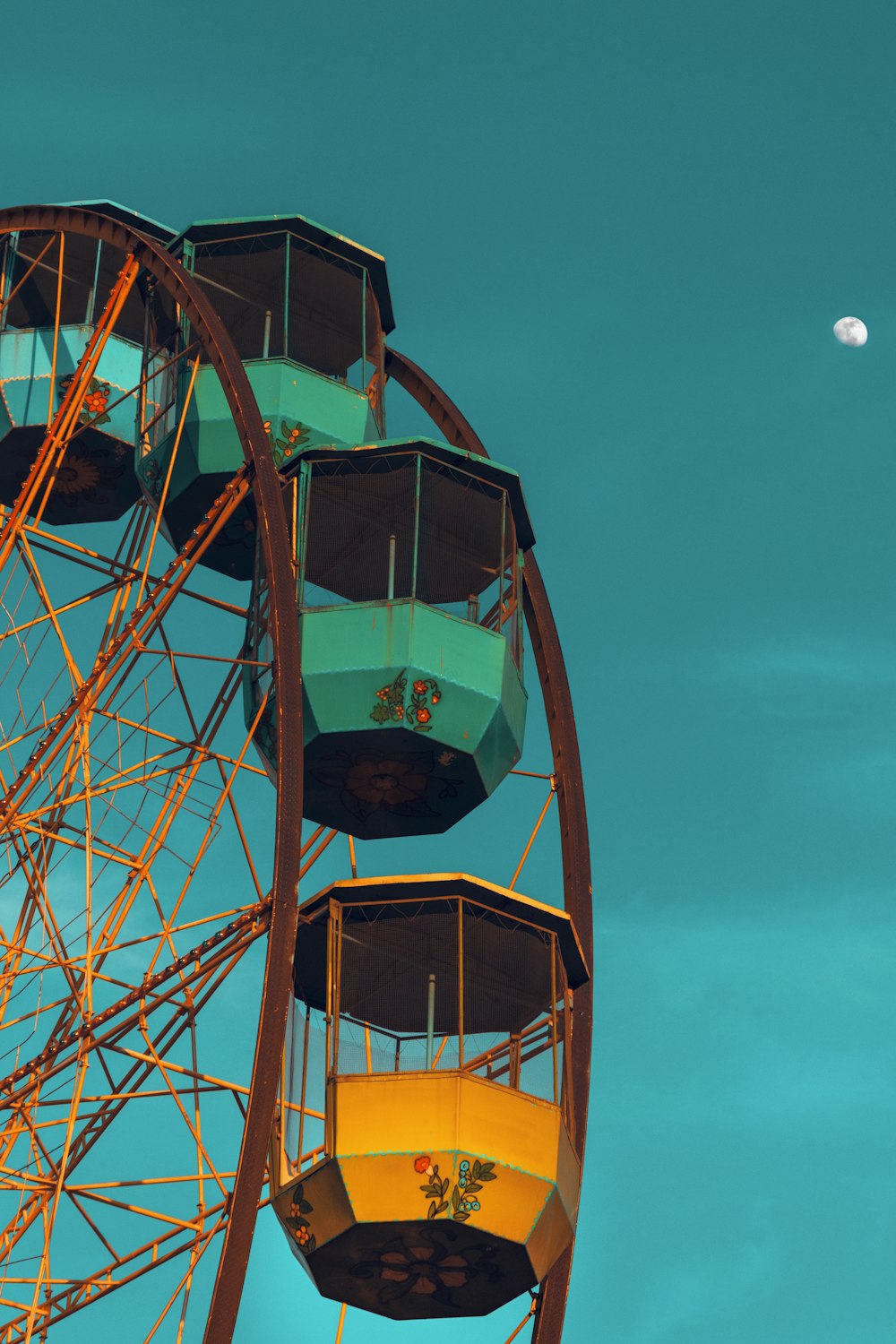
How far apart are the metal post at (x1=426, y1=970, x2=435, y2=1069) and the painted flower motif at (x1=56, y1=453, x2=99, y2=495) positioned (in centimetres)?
1029

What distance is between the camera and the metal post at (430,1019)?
92.6 feet

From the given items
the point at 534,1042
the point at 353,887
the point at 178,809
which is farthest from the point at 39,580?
the point at 534,1042

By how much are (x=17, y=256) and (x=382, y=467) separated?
7.63 metres

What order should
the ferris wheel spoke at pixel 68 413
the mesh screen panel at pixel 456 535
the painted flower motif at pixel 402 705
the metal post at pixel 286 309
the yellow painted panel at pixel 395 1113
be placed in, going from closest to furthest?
the yellow painted panel at pixel 395 1113
the painted flower motif at pixel 402 705
the ferris wheel spoke at pixel 68 413
the mesh screen panel at pixel 456 535
the metal post at pixel 286 309

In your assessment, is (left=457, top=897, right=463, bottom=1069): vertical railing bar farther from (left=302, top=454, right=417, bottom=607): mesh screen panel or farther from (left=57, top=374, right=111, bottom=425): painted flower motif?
(left=57, top=374, right=111, bottom=425): painted flower motif

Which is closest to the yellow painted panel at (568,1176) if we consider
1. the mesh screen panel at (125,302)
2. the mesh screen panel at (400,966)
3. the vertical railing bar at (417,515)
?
the mesh screen panel at (400,966)

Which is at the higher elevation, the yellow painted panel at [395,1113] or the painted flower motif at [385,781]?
the painted flower motif at [385,781]

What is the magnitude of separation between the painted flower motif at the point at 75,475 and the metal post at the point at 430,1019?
10.3 meters

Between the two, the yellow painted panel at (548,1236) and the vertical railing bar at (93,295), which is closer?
the yellow painted panel at (548,1236)

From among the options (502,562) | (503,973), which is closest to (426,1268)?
(503,973)

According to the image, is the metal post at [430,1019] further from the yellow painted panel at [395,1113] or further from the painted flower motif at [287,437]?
the painted flower motif at [287,437]

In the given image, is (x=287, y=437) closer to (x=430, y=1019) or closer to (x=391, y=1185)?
(x=430, y=1019)

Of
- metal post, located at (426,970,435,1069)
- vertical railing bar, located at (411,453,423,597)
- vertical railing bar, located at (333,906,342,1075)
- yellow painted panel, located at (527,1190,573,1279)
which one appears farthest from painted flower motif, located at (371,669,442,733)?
yellow painted panel, located at (527,1190,573,1279)

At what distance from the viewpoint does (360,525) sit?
31344 mm
